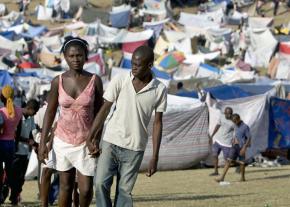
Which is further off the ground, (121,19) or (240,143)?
(240,143)

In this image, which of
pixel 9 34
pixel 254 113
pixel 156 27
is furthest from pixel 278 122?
pixel 156 27

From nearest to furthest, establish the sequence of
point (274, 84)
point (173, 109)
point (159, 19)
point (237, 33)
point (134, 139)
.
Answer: point (134, 139)
point (173, 109)
point (274, 84)
point (237, 33)
point (159, 19)

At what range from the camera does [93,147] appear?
679 cm

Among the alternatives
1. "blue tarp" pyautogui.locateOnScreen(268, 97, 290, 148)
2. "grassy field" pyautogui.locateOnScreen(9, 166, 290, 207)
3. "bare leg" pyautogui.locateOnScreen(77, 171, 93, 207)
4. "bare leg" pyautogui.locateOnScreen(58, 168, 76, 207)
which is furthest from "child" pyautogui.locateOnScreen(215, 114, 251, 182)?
"bare leg" pyautogui.locateOnScreen(77, 171, 93, 207)

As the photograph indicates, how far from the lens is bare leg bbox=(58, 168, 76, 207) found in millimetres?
7090

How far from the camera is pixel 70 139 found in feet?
22.7

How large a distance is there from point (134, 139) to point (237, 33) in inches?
1430

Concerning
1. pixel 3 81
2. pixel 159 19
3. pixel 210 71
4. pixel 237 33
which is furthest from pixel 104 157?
pixel 159 19

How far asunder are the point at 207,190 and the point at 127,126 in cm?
627

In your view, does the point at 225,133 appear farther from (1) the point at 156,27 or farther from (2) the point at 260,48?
(1) the point at 156,27

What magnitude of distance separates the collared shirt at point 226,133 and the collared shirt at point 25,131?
542cm

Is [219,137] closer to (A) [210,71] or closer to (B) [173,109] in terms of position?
(B) [173,109]

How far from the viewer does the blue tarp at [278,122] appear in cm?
1945

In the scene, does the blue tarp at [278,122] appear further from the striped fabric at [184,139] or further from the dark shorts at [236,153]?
the dark shorts at [236,153]
